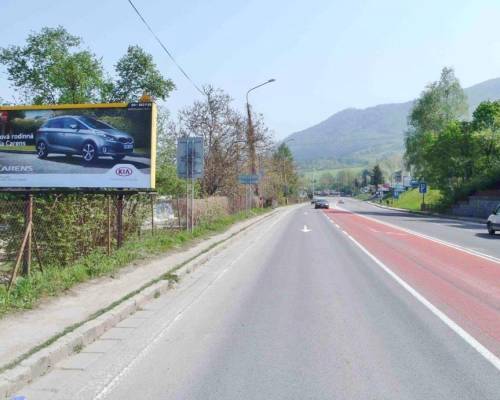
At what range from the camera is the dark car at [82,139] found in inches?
629

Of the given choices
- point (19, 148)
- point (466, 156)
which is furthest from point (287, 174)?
point (19, 148)

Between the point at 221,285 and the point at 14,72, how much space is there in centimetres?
2420

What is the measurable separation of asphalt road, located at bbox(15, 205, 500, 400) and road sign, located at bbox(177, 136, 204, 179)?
9410 millimetres

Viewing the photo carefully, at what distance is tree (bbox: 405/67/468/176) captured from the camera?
7450cm

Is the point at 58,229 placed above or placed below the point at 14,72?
below

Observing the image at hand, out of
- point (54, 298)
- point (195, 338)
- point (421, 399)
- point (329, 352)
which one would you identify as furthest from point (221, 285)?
point (421, 399)

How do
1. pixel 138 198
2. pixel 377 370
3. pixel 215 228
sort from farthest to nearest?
1. pixel 215 228
2. pixel 138 198
3. pixel 377 370

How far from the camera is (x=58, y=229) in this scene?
13836mm

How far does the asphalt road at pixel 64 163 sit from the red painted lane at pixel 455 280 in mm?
7161

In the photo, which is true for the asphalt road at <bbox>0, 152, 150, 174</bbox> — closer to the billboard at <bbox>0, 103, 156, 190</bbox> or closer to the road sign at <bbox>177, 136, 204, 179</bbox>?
the billboard at <bbox>0, 103, 156, 190</bbox>

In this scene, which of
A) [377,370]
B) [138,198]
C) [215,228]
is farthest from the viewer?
[215,228]

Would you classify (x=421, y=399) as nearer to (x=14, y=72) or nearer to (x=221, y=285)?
(x=221, y=285)

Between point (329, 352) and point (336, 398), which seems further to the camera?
point (329, 352)

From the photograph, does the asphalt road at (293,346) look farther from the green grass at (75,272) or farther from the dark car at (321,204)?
the dark car at (321,204)
